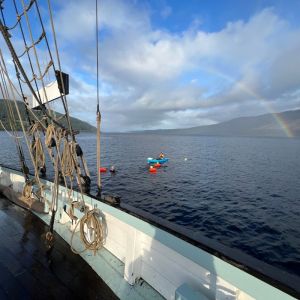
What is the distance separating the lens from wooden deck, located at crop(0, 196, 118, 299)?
337 centimetres

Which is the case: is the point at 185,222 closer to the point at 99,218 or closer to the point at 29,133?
the point at 99,218

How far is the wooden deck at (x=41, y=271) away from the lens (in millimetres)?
3365

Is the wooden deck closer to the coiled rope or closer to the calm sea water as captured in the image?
the coiled rope

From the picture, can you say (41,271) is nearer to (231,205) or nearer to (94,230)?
(94,230)

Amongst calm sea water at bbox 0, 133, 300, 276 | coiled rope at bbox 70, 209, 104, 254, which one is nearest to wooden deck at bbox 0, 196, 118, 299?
coiled rope at bbox 70, 209, 104, 254

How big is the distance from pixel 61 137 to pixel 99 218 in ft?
6.11

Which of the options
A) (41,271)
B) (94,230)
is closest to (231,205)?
(94,230)

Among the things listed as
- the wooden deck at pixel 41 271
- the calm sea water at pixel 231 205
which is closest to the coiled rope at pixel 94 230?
the wooden deck at pixel 41 271

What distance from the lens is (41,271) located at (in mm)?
3824

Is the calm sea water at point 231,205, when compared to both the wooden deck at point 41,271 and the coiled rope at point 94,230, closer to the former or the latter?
the coiled rope at point 94,230

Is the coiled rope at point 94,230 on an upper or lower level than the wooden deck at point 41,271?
upper

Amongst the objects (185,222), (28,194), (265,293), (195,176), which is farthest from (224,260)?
(195,176)

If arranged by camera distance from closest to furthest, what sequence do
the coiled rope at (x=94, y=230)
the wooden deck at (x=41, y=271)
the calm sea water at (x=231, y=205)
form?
1. the wooden deck at (x=41, y=271)
2. the coiled rope at (x=94, y=230)
3. the calm sea water at (x=231, y=205)

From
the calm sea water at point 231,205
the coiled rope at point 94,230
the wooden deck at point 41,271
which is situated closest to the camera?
the wooden deck at point 41,271
